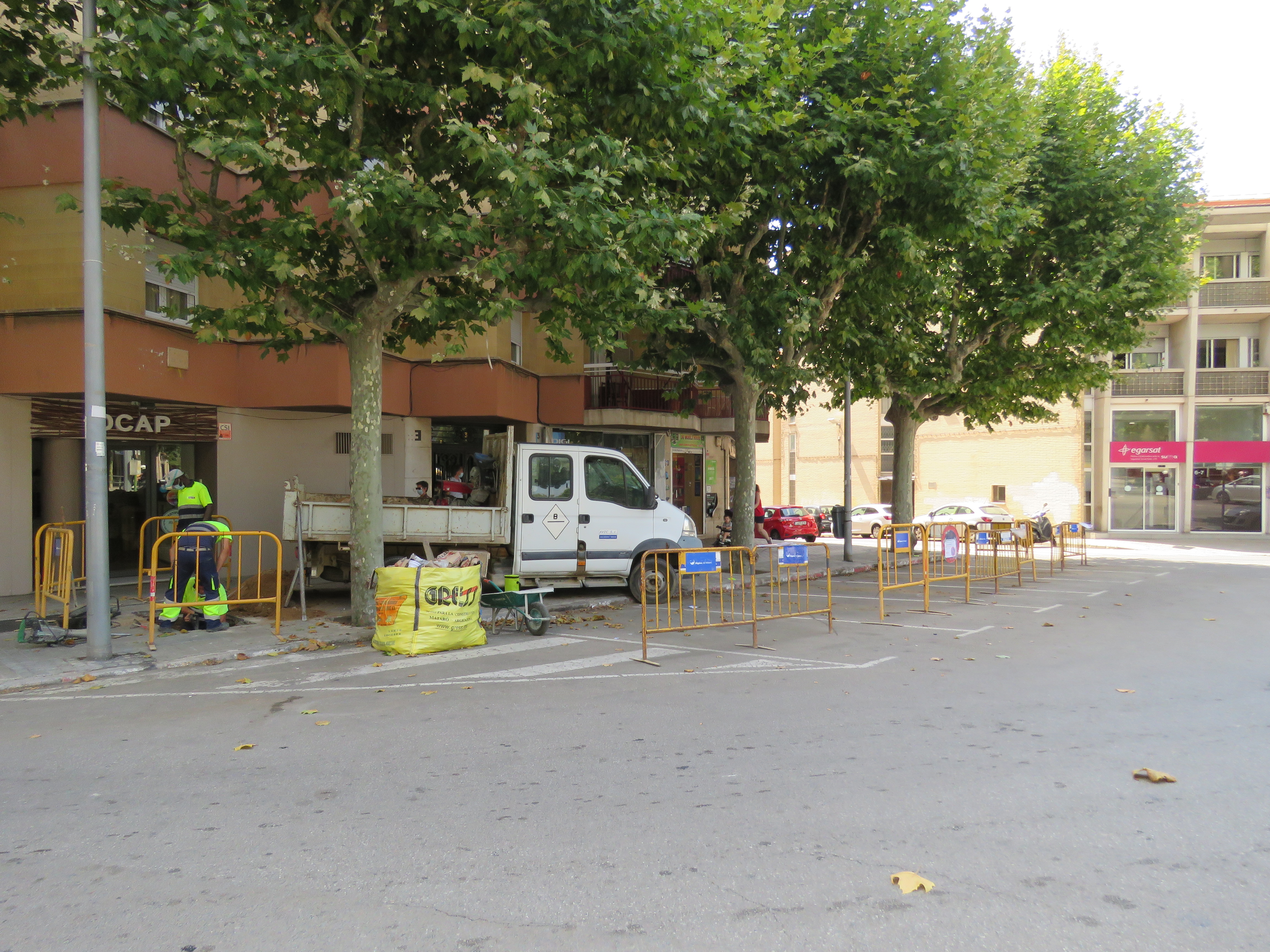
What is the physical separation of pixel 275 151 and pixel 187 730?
19.9 ft

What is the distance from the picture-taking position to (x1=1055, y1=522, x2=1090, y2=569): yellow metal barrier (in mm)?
20047

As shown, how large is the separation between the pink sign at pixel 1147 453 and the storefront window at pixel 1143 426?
22 centimetres

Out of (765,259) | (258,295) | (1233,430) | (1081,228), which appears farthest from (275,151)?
(1233,430)

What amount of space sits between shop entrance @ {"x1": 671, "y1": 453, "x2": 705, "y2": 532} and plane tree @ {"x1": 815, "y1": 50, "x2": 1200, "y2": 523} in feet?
24.7

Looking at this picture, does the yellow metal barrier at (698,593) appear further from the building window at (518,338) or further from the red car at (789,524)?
the red car at (789,524)

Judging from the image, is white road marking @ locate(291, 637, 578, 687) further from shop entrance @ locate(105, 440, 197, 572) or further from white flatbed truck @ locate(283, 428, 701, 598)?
shop entrance @ locate(105, 440, 197, 572)

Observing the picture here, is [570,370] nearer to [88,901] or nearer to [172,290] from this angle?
[172,290]

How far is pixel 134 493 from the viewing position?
1517cm

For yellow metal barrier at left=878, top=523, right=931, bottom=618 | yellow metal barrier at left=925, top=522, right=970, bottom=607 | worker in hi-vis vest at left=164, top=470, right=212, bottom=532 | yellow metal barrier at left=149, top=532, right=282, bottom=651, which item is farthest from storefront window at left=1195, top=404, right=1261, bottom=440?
worker in hi-vis vest at left=164, top=470, right=212, bottom=532

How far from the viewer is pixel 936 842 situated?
13.0 feet

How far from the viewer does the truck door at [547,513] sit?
40.1 ft

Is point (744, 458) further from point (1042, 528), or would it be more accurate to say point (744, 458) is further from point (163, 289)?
point (1042, 528)

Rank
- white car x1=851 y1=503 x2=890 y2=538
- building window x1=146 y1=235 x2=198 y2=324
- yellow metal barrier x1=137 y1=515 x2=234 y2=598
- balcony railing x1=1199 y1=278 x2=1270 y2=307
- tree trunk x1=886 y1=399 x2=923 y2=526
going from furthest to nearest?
balcony railing x1=1199 y1=278 x2=1270 y2=307, white car x1=851 y1=503 x2=890 y2=538, tree trunk x1=886 y1=399 x2=923 y2=526, building window x1=146 y1=235 x2=198 y2=324, yellow metal barrier x1=137 y1=515 x2=234 y2=598

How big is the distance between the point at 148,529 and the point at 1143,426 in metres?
36.5
